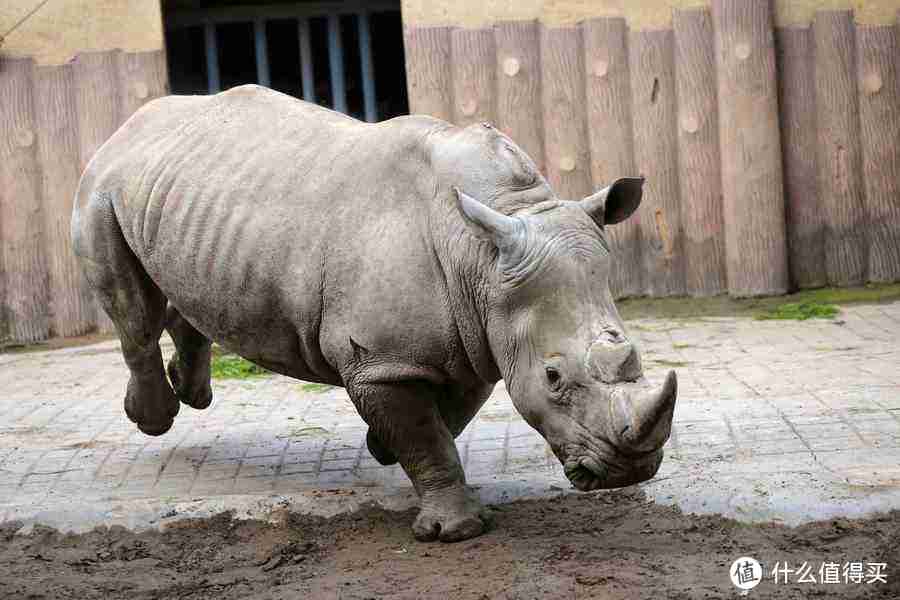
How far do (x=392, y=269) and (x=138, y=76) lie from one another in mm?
4927

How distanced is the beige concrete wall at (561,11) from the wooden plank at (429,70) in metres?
0.08

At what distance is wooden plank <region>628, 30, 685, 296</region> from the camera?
28.6 ft

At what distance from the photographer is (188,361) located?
624cm

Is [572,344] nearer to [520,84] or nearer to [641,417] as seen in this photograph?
[641,417]

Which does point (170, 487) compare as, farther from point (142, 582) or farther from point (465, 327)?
point (465, 327)

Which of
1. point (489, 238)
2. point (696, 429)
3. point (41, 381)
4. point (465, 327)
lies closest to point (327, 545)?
point (465, 327)

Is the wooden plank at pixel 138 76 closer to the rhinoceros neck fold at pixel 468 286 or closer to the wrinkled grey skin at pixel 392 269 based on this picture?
the wrinkled grey skin at pixel 392 269

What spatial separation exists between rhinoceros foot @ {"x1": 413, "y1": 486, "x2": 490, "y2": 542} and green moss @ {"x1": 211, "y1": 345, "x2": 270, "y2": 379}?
322cm

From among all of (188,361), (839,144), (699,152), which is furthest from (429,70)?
(188,361)

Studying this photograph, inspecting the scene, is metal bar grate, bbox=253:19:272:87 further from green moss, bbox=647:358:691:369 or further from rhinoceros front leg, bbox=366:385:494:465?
rhinoceros front leg, bbox=366:385:494:465

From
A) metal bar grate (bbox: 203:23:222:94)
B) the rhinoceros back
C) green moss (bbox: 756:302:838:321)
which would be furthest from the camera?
metal bar grate (bbox: 203:23:222:94)

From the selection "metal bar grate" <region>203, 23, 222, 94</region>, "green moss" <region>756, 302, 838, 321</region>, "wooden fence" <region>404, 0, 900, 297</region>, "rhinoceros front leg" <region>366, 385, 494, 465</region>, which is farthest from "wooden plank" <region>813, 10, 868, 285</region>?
"rhinoceros front leg" <region>366, 385, 494, 465</region>

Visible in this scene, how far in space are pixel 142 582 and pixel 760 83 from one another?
5.59 metres

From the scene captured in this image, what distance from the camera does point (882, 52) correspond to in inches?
336
